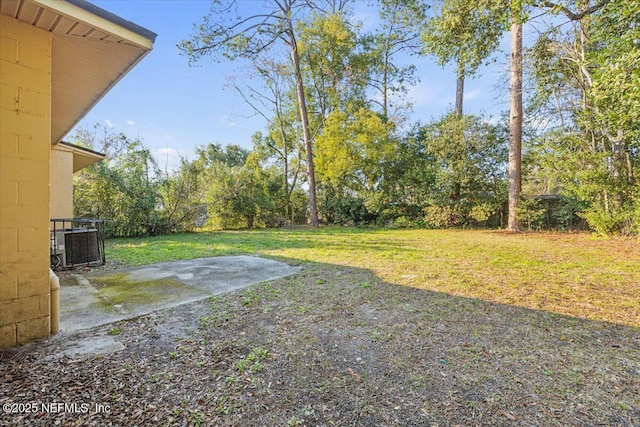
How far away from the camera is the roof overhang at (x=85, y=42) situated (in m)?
2.19

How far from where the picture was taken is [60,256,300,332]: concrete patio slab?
304cm

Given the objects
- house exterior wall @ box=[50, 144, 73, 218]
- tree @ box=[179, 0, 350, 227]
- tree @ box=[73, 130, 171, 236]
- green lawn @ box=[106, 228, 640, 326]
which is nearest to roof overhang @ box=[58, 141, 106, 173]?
house exterior wall @ box=[50, 144, 73, 218]

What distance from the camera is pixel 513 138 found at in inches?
404

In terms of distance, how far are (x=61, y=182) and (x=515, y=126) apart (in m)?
13.4

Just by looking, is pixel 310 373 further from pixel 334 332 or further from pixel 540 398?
pixel 540 398

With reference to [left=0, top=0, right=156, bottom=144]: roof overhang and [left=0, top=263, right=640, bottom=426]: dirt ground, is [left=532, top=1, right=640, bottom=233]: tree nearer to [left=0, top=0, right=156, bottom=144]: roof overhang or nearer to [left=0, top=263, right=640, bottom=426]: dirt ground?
[left=0, top=263, right=640, bottom=426]: dirt ground

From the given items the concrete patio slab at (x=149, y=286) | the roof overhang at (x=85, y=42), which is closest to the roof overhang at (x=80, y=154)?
the roof overhang at (x=85, y=42)

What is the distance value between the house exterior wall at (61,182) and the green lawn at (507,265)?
4.54 ft

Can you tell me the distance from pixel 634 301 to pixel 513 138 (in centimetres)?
837

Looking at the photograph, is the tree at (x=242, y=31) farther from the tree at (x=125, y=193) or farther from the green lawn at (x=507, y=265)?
the green lawn at (x=507, y=265)

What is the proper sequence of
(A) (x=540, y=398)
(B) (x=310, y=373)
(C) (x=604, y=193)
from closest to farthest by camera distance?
(A) (x=540, y=398)
(B) (x=310, y=373)
(C) (x=604, y=193)

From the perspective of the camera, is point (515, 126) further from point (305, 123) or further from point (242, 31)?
point (242, 31)

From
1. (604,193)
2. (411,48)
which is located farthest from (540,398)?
(411,48)

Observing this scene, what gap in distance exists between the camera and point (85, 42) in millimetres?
2699
